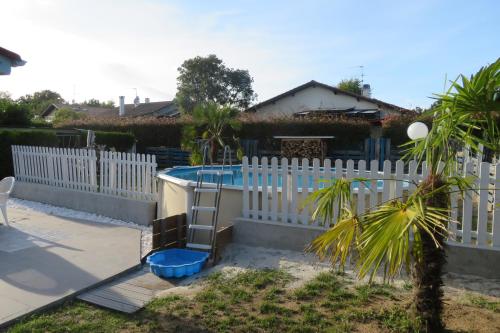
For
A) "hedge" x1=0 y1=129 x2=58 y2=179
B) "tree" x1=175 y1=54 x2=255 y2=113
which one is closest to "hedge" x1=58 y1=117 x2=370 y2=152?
"hedge" x1=0 y1=129 x2=58 y2=179

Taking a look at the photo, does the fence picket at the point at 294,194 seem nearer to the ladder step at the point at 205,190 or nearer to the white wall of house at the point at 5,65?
the ladder step at the point at 205,190

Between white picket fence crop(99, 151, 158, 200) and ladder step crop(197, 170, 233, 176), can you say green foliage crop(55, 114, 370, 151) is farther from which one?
ladder step crop(197, 170, 233, 176)

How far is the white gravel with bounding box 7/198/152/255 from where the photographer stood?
6.95 meters

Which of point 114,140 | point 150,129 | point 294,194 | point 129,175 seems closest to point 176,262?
point 294,194

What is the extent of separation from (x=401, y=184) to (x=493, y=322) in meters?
2.00

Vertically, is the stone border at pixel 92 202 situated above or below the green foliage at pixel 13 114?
below

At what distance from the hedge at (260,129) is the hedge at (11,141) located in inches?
323

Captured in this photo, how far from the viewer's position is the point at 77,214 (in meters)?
8.84

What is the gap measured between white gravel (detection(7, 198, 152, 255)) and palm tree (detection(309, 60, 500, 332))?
4.17 m

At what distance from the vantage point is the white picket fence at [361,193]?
15.0 ft

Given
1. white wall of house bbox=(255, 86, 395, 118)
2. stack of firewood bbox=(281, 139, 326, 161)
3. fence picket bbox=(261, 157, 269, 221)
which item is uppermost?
white wall of house bbox=(255, 86, 395, 118)

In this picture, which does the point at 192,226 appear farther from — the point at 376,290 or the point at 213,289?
the point at 376,290

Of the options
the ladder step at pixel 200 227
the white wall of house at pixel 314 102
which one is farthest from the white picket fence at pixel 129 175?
the white wall of house at pixel 314 102

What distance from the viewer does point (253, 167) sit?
611cm
